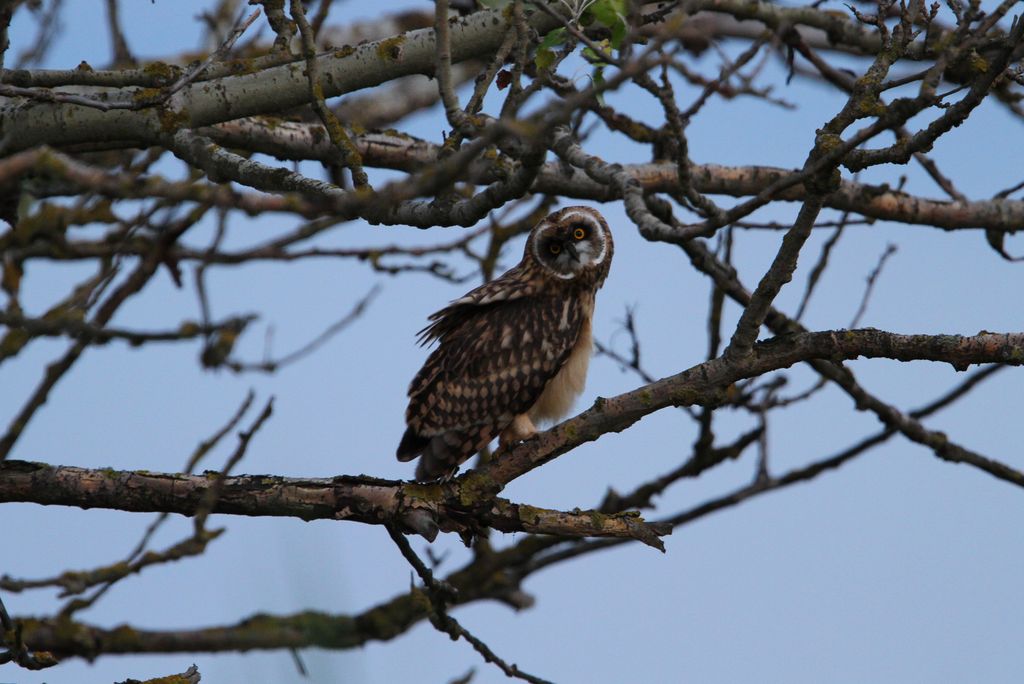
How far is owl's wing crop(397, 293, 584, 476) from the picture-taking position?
5746 millimetres

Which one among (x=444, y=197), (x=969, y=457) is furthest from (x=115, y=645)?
(x=969, y=457)

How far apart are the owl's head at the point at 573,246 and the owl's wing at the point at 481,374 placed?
300 mm

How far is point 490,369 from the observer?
5910mm

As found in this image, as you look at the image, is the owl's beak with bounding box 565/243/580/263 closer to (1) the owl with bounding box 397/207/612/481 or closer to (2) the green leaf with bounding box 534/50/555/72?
(1) the owl with bounding box 397/207/612/481

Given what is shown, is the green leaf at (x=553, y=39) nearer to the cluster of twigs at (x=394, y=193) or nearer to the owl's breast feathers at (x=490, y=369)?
the cluster of twigs at (x=394, y=193)

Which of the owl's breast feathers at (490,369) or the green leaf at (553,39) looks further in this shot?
the owl's breast feathers at (490,369)

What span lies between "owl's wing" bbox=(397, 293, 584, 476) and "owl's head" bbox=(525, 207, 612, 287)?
300mm

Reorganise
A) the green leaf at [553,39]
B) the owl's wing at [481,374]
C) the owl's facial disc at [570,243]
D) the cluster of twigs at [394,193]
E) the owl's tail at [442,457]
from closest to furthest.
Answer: the cluster of twigs at [394,193] < the green leaf at [553,39] < the owl's tail at [442,457] < the owl's wing at [481,374] < the owl's facial disc at [570,243]

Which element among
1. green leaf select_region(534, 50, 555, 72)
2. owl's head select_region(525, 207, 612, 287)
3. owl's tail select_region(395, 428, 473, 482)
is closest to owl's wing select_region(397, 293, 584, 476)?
owl's tail select_region(395, 428, 473, 482)

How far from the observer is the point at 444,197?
4207 mm

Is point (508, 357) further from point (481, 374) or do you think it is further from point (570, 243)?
point (570, 243)

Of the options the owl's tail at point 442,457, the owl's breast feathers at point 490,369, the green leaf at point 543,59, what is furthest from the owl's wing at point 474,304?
the green leaf at point 543,59

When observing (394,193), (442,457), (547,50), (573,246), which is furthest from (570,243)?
(394,193)

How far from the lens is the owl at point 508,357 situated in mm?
5809
